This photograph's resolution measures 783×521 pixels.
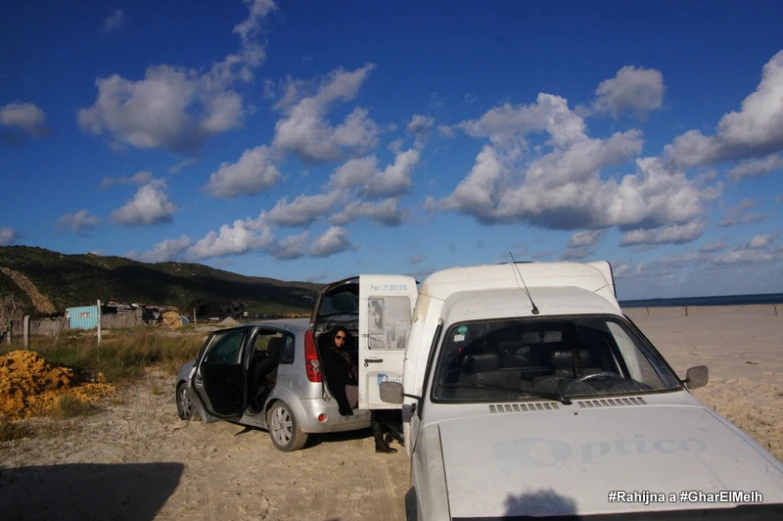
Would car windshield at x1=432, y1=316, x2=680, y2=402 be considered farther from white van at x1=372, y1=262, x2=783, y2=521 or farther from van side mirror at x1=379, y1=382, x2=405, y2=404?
van side mirror at x1=379, y1=382, x2=405, y2=404

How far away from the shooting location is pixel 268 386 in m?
8.65

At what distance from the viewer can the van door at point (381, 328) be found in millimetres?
7215

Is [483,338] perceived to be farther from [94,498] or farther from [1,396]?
[1,396]

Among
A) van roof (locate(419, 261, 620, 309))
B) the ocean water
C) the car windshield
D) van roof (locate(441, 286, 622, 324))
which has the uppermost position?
van roof (locate(419, 261, 620, 309))

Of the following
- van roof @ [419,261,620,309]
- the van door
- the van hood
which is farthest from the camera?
the van door

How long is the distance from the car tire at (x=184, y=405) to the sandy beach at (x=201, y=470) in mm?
188

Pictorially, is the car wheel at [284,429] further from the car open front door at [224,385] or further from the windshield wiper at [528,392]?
the windshield wiper at [528,392]

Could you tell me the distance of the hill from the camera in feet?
186

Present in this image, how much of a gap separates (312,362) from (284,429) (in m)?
0.95

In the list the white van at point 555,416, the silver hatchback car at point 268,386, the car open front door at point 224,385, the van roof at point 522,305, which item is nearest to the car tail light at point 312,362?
the silver hatchback car at point 268,386

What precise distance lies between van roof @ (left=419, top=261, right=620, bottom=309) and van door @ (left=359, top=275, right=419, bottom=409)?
5.80 ft

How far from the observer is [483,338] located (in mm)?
4691

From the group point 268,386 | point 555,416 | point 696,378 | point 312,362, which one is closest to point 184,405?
point 268,386

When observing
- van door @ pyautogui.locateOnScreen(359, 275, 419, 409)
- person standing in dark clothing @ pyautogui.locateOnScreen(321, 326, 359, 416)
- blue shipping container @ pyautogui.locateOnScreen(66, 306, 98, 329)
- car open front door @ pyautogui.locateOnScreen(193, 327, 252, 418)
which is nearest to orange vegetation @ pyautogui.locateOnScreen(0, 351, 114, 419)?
car open front door @ pyautogui.locateOnScreen(193, 327, 252, 418)
